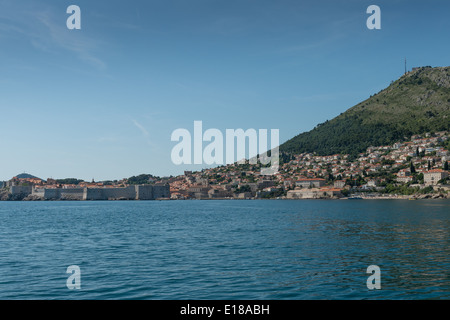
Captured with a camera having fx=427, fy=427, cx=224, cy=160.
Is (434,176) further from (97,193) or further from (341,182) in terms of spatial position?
(97,193)

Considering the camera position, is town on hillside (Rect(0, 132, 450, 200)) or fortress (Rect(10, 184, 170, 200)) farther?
fortress (Rect(10, 184, 170, 200))

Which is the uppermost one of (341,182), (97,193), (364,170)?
(364,170)

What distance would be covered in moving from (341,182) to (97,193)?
103651 mm

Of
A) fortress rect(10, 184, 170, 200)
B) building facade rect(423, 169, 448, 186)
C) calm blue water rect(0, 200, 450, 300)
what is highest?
building facade rect(423, 169, 448, 186)

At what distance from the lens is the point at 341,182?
153 metres

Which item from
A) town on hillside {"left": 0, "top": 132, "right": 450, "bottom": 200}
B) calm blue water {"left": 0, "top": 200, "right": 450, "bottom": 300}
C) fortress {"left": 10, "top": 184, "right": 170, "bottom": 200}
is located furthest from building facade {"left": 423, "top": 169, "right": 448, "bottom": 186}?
fortress {"left": 10, "top": 184, "right": 170, "bottom": 200}

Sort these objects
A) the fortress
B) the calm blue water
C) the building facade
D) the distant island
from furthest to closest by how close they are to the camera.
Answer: the fortress, the distant island, the building facade, the calm blue water

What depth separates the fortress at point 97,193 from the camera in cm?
18562

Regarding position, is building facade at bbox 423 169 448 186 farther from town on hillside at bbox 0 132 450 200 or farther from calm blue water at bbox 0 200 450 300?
calm blue water at bbox 0 200 450 300

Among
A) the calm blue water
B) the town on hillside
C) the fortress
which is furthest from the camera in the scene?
the fortress

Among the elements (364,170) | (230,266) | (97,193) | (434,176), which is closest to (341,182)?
(364,170)

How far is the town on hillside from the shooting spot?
127m

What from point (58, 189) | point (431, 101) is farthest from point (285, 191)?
point (58, 189)
